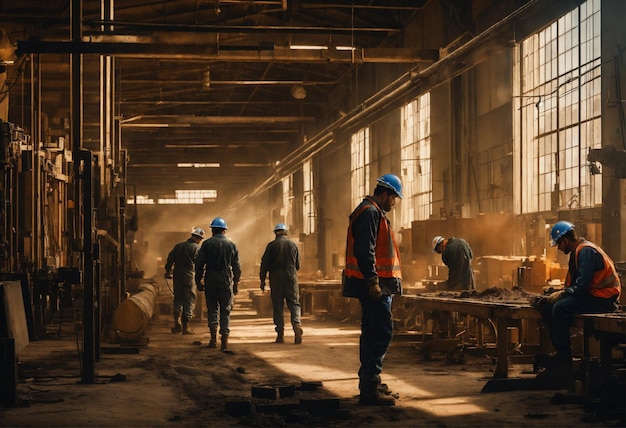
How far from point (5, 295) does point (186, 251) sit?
323 inches

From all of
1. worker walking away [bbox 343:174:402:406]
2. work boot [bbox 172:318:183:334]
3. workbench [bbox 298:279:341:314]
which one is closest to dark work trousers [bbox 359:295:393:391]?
worker walking away [bbox 343:174:402:406]

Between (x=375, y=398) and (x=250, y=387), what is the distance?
1738mm

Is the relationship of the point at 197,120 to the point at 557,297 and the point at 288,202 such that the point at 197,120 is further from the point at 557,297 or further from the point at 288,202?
the point at 557,297

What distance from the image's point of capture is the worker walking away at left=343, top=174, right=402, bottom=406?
774 cm

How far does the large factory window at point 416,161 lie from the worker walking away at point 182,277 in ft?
23.8

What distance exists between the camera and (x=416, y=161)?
22625 millimetres

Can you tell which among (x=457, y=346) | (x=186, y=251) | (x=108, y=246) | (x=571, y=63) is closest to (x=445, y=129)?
(x=571, y=63)

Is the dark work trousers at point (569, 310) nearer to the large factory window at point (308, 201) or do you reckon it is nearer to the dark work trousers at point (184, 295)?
the dark work trousers at point (184, 295)

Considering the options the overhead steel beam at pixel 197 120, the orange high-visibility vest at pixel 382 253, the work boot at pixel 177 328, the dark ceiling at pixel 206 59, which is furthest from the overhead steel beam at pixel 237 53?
the overhead steel beam at pixel 197 120

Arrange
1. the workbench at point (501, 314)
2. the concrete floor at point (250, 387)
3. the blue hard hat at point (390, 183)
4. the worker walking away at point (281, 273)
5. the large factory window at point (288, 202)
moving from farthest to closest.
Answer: the large factory window at point (288, 202) < the worker walking away at point (281, 273) < the workbench at point (501, 314) < the blue hard hat at point (390, 183) < the concrete floor at point (250, 387)

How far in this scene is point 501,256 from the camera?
618 inches

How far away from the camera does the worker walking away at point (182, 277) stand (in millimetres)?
15906

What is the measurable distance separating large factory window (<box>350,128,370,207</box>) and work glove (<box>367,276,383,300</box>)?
65.1ft

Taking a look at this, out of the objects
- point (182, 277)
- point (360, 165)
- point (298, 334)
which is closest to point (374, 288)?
point (298, 334)
